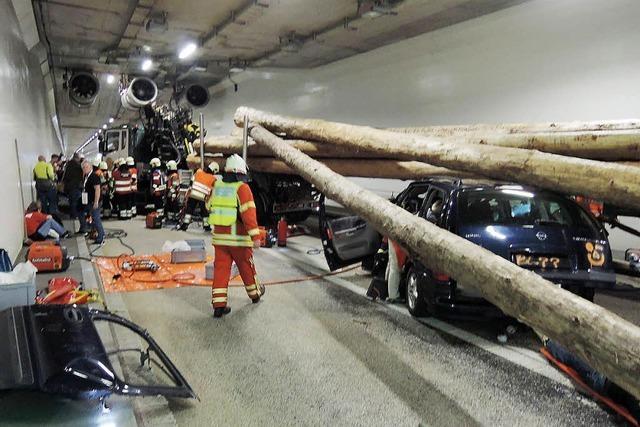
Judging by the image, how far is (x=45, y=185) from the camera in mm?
12164

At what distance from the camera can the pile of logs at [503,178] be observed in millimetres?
2229

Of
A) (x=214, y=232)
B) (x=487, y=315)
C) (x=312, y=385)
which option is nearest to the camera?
(x=312, y=385)

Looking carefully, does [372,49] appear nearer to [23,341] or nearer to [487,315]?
[487,315]

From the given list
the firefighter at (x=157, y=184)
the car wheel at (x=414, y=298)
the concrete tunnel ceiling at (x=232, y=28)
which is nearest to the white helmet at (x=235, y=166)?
the car wheel at (x=414, y=298)

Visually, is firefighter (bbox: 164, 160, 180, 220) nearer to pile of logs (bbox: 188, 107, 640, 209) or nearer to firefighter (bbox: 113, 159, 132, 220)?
firefighter (bbox: 113, 159, 132, 220)

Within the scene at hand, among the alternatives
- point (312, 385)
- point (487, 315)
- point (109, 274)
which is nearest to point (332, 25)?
point (109, 274)

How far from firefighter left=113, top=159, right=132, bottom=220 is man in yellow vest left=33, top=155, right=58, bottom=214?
6.77 feet

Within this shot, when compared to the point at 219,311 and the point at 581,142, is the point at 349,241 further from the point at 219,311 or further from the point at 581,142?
the point at 581,142

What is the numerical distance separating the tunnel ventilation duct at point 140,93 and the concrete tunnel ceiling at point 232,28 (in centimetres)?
78

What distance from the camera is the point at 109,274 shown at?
7410 mm

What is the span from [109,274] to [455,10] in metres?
8.97

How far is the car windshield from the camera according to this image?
5023mm

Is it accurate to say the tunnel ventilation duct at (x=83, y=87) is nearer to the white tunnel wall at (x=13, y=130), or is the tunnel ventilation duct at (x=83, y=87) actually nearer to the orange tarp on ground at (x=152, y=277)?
the white tunnel wall at (x=13, y=130)

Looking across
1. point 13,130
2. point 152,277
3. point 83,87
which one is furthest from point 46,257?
point 83,87
